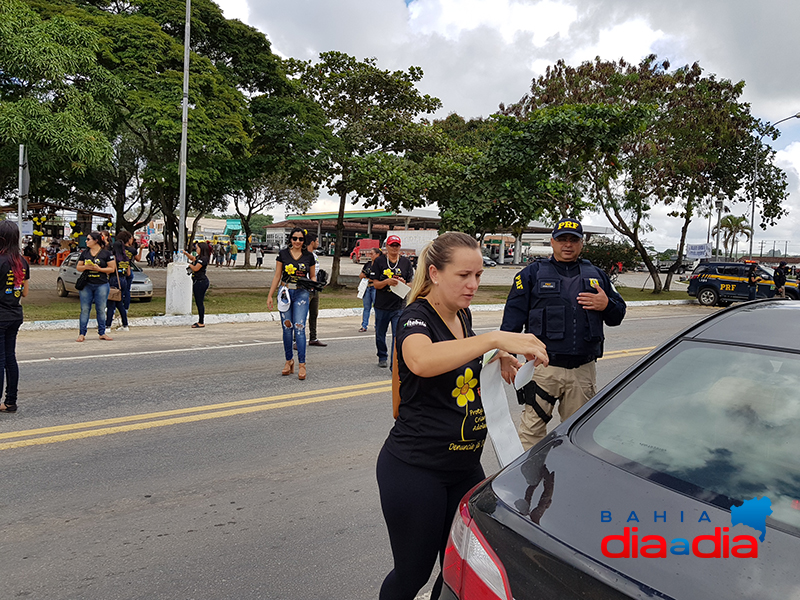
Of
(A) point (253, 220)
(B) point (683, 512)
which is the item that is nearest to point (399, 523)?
(B) point (683, 512)

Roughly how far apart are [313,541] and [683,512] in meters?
2.40

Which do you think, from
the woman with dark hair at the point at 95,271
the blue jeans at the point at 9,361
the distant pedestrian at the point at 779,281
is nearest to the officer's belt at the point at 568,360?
the blue jeans at the point at 9,361

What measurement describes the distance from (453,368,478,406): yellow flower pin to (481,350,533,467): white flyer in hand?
0.13 ft

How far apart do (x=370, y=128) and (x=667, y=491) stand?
2044 centimetres

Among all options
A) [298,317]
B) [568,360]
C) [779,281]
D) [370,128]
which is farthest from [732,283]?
[568,360]

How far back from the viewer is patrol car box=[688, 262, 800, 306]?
2338 centimetres

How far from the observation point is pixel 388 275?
27.6 feet

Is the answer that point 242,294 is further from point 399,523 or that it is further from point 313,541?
point 399,523

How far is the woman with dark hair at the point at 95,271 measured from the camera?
9.51 meters

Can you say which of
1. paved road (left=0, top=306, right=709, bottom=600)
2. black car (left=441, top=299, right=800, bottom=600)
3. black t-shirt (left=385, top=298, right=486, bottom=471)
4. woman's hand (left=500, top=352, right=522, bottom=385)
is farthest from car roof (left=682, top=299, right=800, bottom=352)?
paved road (left=0, top=306, right=709, bottom=600)

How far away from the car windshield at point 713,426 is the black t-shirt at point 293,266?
5.70m

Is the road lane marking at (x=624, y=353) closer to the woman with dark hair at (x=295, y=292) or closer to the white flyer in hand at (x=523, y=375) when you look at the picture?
the woman with dark hair at (x=295, y=292)

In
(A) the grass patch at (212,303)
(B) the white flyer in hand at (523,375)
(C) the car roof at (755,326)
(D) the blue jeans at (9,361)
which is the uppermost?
(C) the car roof at (755,326)

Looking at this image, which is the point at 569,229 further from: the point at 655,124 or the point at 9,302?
the point at 655,124
